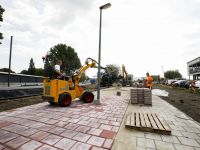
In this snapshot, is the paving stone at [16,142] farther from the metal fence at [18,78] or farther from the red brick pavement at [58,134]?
the metal fence at [18,78]

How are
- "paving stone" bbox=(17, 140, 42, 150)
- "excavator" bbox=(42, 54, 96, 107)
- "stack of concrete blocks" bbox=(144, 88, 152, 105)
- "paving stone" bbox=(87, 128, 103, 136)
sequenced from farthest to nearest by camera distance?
"stack of concrete blocks" bbox=(144, 88, 152, 105)
"excavator" bbox=(42, 54, 96, 107)
"paving stone" bbox=(87, 128, 103, 136)
"paving stone" bbox=(17, 140, 42, 150)

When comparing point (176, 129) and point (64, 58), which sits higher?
point (64, 58)

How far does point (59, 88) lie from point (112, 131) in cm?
346

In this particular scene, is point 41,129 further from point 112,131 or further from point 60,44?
point 60,44

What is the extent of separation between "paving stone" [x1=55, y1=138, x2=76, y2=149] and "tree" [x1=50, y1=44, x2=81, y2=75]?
36776mm

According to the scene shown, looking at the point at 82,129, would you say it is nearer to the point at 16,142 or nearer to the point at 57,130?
the point at 57,130

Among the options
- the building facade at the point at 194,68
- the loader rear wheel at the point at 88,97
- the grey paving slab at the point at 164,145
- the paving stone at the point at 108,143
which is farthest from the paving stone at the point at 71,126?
the building facade at the point at 194,68

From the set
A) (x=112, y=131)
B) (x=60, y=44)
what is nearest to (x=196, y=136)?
(x=112, y=131)

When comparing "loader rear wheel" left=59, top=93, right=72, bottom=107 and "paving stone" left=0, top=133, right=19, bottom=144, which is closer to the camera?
"paving stone" left=0, top=133, right=19, bottom=144

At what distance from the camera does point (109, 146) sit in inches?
86.4

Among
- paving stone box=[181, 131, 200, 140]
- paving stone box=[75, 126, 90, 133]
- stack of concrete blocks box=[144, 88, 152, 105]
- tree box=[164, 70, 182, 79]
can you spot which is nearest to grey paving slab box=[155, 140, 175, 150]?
paving stone box=[181, 131, 200, 140]

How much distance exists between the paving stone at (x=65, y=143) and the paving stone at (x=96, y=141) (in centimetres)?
38

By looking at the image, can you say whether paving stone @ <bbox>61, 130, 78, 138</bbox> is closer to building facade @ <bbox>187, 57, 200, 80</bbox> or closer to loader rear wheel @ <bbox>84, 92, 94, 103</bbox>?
loader rear wheel @ <bbox>84, 92, 94, 103</bbox>

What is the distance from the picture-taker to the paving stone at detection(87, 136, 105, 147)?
7.52ft
